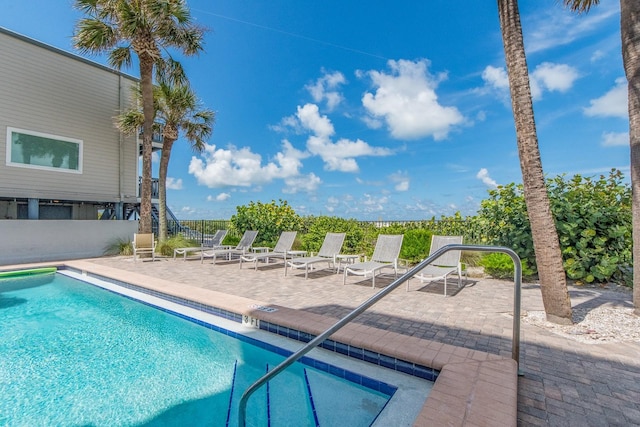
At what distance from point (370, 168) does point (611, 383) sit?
23024 mm

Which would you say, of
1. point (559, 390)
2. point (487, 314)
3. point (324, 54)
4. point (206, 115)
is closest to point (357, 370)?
point (559, 390)

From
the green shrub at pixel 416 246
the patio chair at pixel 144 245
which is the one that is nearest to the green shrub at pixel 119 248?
the patio chair at pixel 144 245

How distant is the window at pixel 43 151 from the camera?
11531mm

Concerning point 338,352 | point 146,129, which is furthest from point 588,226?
point 146,129

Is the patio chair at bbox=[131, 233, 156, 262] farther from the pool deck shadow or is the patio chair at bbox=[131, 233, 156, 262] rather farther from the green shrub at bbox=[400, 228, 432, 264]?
the green shrub at bbox=[400, 228, 432, 264]

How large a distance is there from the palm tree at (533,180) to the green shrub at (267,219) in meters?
9.01

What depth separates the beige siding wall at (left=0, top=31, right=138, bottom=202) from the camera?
11.5 m

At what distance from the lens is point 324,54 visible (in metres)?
17.0

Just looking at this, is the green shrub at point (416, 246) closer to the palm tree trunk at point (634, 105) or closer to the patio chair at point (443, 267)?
the patio chair at point (443, 267)

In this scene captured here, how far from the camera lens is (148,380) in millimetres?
3594

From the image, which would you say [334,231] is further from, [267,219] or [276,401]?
[276,401]

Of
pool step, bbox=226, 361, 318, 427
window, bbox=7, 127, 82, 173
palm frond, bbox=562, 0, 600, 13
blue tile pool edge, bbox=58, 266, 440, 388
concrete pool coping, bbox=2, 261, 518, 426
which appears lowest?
pool step, bbox=226, 361, 318, 427

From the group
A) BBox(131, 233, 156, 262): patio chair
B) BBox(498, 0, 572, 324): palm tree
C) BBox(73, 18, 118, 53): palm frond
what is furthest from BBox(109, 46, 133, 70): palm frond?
BBox(498, 0, 572, 324): palm tree

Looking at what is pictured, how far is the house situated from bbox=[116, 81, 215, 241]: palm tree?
181 centimetres
